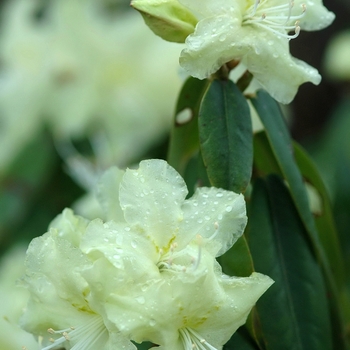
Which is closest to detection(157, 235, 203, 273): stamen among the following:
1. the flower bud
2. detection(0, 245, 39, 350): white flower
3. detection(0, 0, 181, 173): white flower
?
the flower bud

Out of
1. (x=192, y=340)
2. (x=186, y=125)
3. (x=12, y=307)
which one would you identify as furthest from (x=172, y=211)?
(x=12, y=307)

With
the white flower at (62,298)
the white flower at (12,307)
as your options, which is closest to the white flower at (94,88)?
the white flower at (12,307)

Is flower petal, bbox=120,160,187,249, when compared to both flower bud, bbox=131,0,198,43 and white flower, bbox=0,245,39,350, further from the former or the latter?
white flower, bbox=0,245,39,350

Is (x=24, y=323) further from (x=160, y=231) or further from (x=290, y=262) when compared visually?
(x=290, y=262)

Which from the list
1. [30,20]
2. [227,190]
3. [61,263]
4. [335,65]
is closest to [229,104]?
[227,190]

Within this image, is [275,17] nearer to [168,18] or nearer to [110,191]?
[168,18]

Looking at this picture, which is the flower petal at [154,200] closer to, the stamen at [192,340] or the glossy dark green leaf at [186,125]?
the stamen at [192,340]
